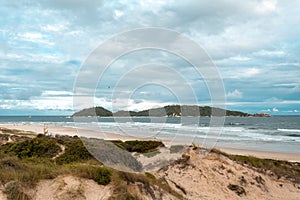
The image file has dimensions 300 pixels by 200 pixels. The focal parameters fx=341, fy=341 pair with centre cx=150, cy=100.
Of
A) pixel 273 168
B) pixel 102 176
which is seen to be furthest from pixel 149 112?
pixel 102 176

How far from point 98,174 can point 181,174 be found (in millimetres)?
6040

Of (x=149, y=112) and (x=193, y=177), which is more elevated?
(x=149, y=112)

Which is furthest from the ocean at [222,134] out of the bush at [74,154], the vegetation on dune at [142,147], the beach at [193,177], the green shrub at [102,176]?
the green shrub at [102,176]

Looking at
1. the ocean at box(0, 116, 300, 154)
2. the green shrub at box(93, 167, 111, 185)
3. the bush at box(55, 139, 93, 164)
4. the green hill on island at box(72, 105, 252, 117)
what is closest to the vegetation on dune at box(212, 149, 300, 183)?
the green hill on island at box(72, 105, 252, 117)

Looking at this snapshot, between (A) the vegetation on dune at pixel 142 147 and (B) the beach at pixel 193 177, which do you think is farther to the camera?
(A) the vegetation on dune at pixel 142 147

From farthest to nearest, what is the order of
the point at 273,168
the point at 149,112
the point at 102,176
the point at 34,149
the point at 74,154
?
the point at 149,112 → the point at 273,168 → the point at 34,149 → the point at 74,154 → the point at 102,176

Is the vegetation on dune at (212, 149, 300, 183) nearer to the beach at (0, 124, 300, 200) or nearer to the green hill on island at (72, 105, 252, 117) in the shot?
the beach at (0, 124, 300, 200)

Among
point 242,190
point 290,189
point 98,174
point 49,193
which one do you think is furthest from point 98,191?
point 290,189

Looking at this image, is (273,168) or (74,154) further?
(273,168)

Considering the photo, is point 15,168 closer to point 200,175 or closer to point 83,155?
point 83,155

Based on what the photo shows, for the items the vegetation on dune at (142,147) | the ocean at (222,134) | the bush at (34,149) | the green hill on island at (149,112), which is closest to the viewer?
the bush at (34,149)

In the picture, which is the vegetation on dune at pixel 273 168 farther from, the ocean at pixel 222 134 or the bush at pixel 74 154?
the ocean at pixel 222 134

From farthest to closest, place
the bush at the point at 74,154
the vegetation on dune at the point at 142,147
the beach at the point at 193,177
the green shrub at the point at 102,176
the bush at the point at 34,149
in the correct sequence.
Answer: the vegetation on dune at the point at 142,147, the bush at the point at 34,149, the bush at the point at 74,154, the beach at the point at 193,177, the green shrub at the point at 102,176

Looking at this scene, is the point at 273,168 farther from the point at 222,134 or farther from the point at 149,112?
the point at 222,134
